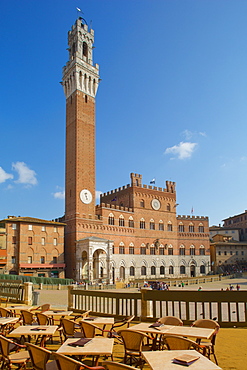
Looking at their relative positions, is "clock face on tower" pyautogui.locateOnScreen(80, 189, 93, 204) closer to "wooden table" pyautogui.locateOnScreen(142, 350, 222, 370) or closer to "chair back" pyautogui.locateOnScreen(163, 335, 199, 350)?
"chair back" pyautogui.locateOnScreen(163, 335, 199, 350)

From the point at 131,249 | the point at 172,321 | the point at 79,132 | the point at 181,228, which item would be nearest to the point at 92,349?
the point at 172,321

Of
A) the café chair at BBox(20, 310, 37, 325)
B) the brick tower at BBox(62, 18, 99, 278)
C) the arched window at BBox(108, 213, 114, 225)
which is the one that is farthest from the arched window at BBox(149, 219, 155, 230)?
the café chair at BBox(20, 310, 37, 325)

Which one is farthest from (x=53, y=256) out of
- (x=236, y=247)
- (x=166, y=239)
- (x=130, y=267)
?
(x=236, y=247)

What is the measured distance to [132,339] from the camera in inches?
249

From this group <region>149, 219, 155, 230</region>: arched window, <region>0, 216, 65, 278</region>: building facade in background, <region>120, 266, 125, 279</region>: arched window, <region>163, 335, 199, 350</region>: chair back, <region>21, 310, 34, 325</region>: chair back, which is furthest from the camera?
<region>149, 219, 155, 230</region>: arched window

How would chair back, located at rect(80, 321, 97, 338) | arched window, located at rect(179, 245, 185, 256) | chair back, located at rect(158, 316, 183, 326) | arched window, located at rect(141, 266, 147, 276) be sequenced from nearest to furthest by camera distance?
chair back, located at rect(80, 321, 97, 338) < chair back, located at rect(158, 316, 183, 326) < arched window, located at rect(141, 266, 147, 276) < arched window, located at rect(179, 245, 185, 256)

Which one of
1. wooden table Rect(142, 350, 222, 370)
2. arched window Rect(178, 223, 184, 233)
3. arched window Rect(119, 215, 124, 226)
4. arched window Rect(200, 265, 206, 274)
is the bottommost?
arched window Rect(200, 265, 206, 274)

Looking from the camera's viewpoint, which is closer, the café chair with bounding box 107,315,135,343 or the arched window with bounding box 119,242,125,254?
the café chair with bounding box 107,315,135,343

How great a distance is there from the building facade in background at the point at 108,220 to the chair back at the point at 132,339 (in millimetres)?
37126

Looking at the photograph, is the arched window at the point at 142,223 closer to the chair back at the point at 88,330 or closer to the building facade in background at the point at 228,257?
the building facade in background at the point at 228,257

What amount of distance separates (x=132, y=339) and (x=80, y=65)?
48828 mm

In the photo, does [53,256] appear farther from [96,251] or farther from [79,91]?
[79,91]

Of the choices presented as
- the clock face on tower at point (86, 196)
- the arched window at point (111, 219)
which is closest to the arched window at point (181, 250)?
the arched window at point (111, 219)

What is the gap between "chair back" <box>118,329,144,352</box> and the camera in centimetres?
623
